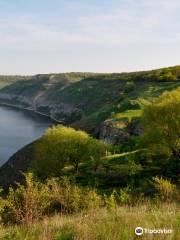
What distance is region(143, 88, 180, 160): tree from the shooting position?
117 feet

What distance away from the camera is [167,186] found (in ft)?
58.6

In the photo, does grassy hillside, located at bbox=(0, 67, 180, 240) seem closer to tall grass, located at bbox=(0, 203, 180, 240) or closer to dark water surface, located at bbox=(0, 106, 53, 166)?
tall grass, located at bbox=(0, 203, 180, 240)

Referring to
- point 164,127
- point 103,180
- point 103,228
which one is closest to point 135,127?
point 164,127

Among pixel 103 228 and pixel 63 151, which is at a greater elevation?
pixel 103 228

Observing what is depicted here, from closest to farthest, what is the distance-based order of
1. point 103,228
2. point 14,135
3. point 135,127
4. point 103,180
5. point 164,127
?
point 103,228 → point 103,180 → point 164,127 → point 135,127 → point 14,135

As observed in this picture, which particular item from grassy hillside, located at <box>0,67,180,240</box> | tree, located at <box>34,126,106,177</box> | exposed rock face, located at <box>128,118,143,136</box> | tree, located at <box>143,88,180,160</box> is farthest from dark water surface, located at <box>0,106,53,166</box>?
tree, located at <box>143,88,180,160</box>

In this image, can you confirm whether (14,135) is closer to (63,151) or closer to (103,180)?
(63,151)

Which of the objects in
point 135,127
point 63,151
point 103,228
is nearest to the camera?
point 103,228

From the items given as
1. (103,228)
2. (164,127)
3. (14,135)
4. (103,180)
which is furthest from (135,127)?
(14,135)

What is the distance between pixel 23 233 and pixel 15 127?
5470 inches

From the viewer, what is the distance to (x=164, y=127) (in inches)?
1417

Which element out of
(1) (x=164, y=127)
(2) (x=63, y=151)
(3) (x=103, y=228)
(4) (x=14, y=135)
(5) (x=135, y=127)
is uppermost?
(3) (x=103, y=228)

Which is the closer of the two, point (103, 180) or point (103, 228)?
point (103, 228)

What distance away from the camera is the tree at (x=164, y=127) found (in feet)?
117
